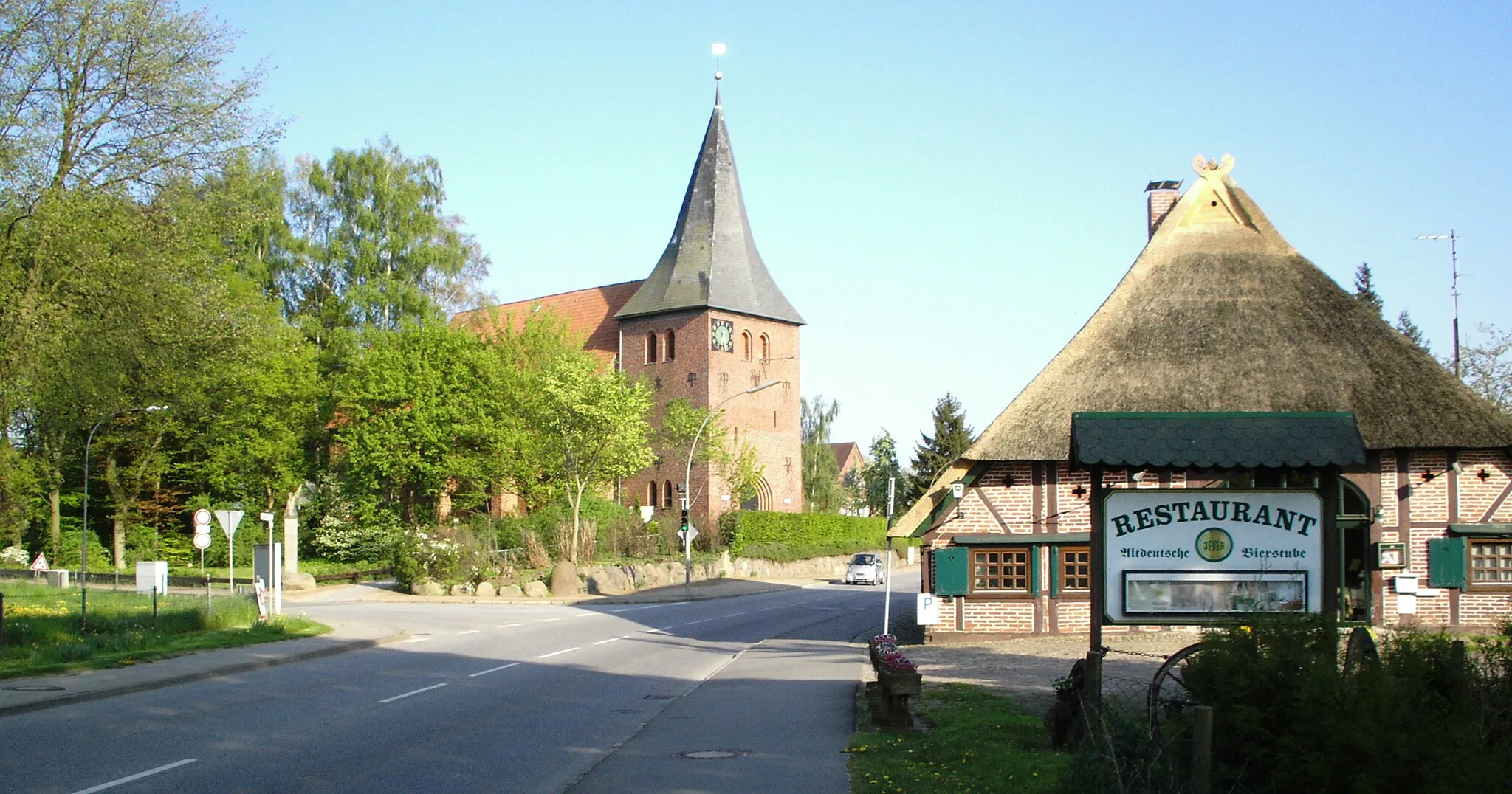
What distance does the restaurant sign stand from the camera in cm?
973

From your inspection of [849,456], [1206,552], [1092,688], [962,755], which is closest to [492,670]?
[962,755]

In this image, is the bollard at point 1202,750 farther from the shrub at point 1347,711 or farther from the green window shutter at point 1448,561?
the green window shutter at point 1448,561

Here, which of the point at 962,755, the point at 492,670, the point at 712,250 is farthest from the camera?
the point at 712,250

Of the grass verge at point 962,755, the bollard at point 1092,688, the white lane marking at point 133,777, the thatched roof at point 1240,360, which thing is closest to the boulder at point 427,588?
the thatched roof at point 1240,360

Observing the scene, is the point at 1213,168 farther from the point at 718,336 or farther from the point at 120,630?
the point at 718,336

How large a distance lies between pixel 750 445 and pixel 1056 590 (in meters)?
40.0

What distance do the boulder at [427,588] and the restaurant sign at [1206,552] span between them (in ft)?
108

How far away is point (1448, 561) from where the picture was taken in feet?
73.5

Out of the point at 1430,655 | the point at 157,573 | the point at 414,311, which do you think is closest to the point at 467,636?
the point at 157,573

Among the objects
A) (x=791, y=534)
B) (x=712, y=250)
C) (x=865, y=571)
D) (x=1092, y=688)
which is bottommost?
(x=865, y=571)

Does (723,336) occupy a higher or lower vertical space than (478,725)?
higher

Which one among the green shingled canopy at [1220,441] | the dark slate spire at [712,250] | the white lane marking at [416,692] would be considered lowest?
the white lane marking at [416,692]

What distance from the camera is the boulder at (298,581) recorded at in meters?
41.2

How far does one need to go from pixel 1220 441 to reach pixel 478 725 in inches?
300
